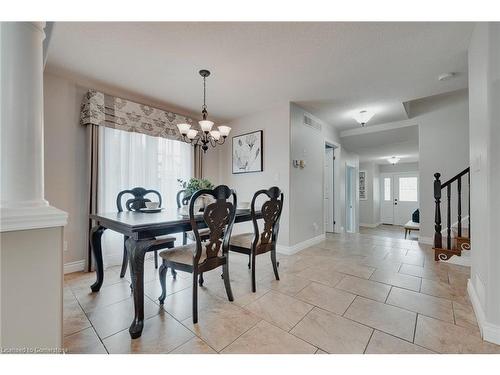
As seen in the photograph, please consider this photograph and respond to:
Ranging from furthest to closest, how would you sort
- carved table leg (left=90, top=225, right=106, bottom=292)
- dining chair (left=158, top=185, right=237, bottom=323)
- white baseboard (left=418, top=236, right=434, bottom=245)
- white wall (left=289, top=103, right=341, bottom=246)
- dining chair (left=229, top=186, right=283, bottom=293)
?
white baseboard (left=418, top=236, right=434, bottom=245)
white wall (left=289, top=103, right=341, bottom=246)
dining chair (left=229, top=186, right=283, bottom=293)
carved table leg (left=90, top=225, right=106, bottom=292)
dining chair (left=158, top=185, right=237, bottom=323)

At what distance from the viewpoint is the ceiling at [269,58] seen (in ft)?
6.12

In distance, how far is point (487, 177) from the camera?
1.47 meters

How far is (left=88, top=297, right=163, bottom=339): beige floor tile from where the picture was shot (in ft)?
5.13

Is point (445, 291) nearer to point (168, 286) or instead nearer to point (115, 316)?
point (168, 286)

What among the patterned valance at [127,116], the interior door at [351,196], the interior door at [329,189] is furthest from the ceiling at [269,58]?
the interior door at [351,196]

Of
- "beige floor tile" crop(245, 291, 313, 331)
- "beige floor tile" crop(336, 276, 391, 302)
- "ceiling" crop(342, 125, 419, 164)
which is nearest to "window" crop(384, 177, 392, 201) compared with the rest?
"ceiling" crop(342, 125, 419, 164)

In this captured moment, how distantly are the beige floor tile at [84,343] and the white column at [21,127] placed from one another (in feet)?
2.95

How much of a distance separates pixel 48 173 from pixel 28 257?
7.00 feet

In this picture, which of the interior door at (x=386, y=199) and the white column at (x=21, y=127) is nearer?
the white column at (x=21, y=127)

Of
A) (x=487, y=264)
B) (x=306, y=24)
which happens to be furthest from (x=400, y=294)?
(x=306, y=24)

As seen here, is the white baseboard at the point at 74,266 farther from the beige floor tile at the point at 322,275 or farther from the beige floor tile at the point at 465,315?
the beige floor tile at the point at 465,315

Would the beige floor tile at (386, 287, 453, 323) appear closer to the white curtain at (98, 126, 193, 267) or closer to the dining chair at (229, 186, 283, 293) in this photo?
the dining chair at (229, 186, 283, 293)

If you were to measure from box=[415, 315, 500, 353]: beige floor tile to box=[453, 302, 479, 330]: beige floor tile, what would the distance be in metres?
0.08

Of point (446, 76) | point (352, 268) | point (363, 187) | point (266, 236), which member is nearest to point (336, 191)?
point (352, 268)
